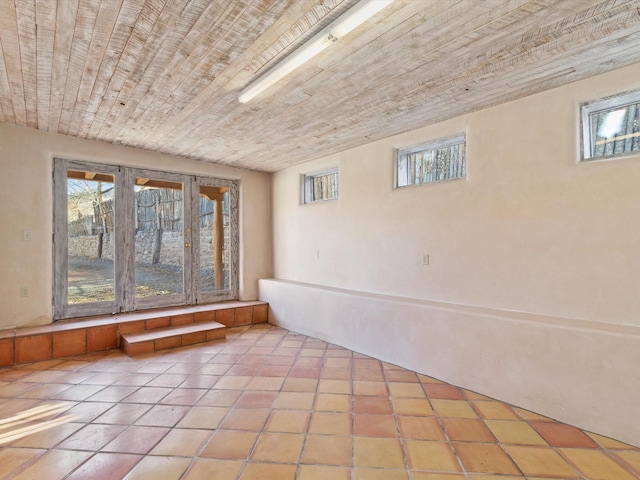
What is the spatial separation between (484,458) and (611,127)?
245 centimetres

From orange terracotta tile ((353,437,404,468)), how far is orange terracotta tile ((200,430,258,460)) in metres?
0.66

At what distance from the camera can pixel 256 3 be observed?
1617 millimetres

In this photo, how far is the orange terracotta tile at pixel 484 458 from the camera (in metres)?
1.73

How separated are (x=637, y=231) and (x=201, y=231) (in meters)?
4.78

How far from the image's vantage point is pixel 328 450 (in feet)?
6.20

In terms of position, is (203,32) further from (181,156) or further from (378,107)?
(181,156)

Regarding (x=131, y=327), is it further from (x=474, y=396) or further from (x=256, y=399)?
(x=474, y=396)

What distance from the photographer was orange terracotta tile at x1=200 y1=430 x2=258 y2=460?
1.84 m

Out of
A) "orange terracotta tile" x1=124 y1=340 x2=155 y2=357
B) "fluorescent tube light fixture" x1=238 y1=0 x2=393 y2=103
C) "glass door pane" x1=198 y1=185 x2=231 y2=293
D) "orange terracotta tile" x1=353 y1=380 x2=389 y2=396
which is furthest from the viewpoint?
"glass door pane" x1=198 y1=185 x2=231 y2=293

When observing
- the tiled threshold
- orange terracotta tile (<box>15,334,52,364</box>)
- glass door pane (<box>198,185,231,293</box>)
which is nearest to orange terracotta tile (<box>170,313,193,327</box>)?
the tiled threshold

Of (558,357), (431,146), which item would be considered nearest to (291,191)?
(431,146)

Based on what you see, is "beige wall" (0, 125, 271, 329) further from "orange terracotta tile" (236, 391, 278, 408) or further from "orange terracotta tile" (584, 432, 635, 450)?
"orange terracotta tile" (584, 432, 635, 450)

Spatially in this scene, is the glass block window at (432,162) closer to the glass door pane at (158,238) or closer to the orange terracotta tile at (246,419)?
the orange terracotta tile at (246,419)

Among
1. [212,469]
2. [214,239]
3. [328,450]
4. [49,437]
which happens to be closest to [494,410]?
[328,450]
